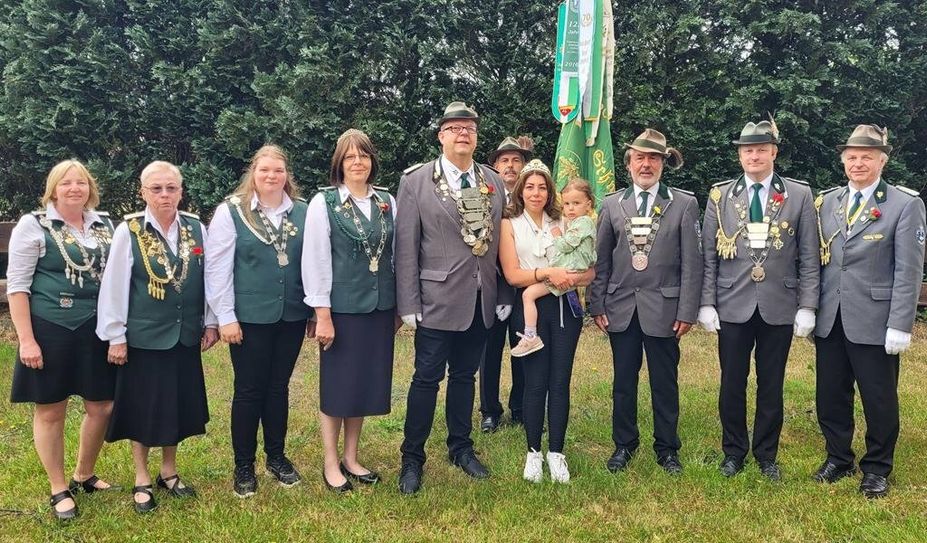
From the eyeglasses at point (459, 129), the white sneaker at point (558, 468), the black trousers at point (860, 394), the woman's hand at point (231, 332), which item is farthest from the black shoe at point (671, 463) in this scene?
the woman's hand at point (231, 332)

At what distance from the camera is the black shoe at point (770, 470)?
3.95 meters

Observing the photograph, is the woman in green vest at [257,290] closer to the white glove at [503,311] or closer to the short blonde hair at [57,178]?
the short blonde hair at [57,178]

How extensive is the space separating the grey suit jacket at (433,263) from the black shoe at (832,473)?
2.23 meters

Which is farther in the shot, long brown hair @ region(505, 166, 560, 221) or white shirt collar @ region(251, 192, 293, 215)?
long brown hair @ region(505, 166, 560, 221)

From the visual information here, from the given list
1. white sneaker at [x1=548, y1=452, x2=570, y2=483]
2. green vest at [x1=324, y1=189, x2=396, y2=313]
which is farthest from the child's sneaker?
green vest at [x1=324, y1=189, x2=396, y2=313]

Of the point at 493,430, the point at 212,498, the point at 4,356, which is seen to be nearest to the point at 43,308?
the point at 212,498

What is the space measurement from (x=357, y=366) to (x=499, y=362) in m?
1.63

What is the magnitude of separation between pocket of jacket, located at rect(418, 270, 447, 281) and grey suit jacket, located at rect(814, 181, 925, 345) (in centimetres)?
215

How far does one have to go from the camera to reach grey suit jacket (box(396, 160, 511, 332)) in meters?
3.71

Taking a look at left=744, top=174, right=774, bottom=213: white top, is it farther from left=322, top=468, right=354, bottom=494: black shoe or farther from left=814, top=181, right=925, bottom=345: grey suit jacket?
left=322, top=468, right=354, bottom=494: black shoe

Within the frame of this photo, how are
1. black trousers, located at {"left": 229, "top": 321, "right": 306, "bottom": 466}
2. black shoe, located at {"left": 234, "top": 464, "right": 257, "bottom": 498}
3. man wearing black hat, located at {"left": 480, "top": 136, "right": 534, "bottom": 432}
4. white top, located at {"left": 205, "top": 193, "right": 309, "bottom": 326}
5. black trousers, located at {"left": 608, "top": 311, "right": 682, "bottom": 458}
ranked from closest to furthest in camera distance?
1. white top, located at {"left": 205, "top": 193, "right": 309, "bottom": 326}
2. black trousers, located at {"left": 229, "top": 321, "right": 306, "bottom": 466}
3. black shoe, located at {"left": 234, "top": 464, "right": 257, "bottom": 498}
4. black trousers, located at {"left": 608, "top": 311, "right": 682, "bottom": 458}
5. man wearing black hat, located at {"left": 480, "top": 136, "right": 534, "bottom": 432}

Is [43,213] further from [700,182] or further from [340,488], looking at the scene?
[700,182]

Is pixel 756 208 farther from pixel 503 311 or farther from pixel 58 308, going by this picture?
pixel 58 308

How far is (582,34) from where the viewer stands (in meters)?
6.15
